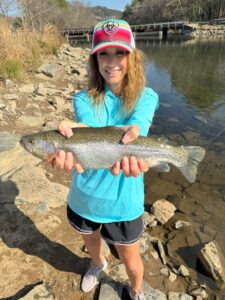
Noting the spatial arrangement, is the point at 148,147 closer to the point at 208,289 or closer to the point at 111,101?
the point at 111,101

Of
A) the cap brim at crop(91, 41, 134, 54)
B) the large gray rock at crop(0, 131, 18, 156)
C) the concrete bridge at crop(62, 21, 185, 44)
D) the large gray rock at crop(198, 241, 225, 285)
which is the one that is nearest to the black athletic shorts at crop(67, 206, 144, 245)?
the cap brim at crop(91, 41, 134, 54)

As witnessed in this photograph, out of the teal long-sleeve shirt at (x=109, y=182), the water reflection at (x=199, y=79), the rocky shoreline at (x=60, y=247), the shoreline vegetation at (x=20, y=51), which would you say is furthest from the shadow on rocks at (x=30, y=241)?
the water reflection at (x=199, y=79)

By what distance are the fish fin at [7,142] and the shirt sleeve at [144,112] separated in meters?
3.66

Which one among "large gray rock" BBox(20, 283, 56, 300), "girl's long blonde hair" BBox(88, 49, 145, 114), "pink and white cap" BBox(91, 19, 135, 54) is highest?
"pink and white cap" BBox(91, 19, 135, 54)

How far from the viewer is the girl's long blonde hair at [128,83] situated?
264cm

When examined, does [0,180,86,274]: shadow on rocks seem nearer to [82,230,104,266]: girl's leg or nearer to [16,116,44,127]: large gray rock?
[82,230,104,266]: girl's leg

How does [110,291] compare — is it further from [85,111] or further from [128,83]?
[128,83]

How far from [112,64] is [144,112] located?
1.68 ft

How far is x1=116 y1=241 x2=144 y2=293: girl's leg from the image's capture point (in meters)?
2.83

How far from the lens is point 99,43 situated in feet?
8.37

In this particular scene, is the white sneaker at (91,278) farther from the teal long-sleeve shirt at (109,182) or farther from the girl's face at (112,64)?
the girl's face at (112,64)

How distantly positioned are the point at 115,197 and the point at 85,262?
61.3 inches

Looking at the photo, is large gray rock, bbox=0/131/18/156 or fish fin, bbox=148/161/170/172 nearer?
fish fin, bbox=148/161/170/172

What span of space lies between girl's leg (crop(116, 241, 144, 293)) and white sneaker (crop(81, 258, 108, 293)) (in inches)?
18.7
